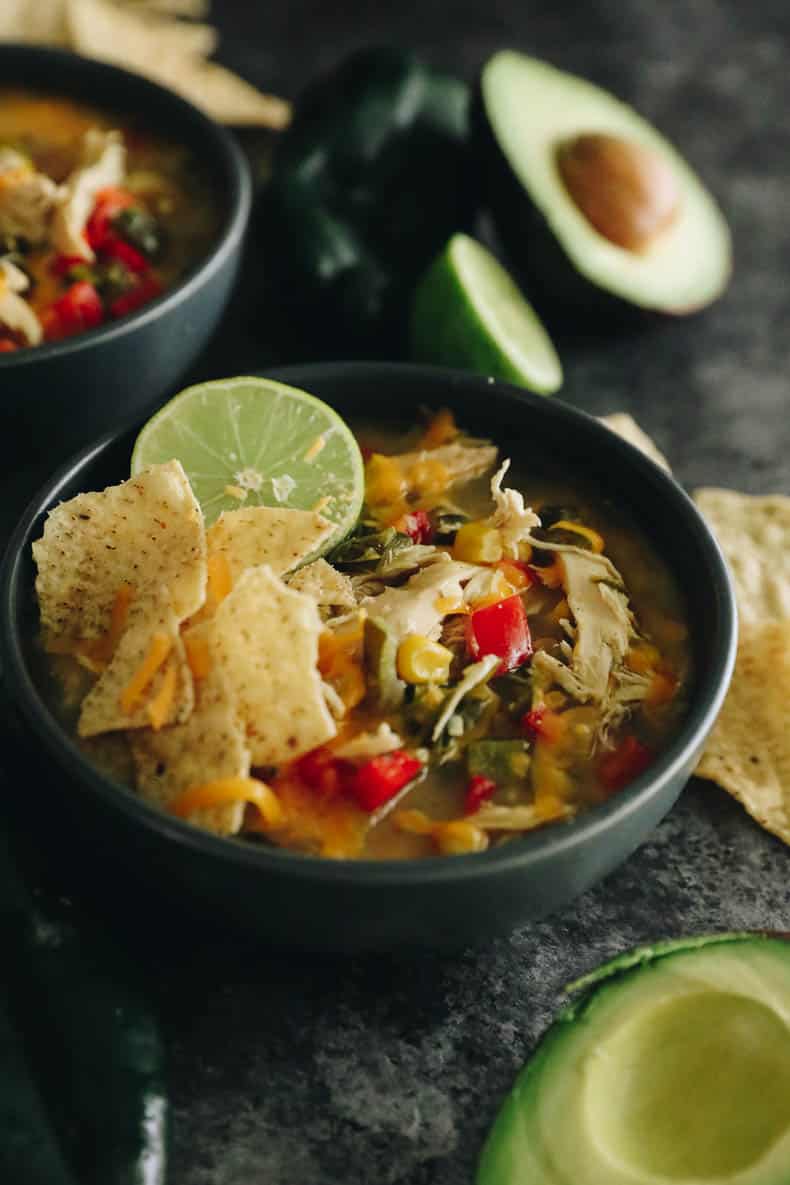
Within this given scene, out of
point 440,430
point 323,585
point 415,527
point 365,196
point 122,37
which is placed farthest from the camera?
point 122,37

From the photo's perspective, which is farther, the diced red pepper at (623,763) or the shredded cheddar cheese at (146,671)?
the diced red pepper at (623,763)

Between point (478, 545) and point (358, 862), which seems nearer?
point (358, 862)

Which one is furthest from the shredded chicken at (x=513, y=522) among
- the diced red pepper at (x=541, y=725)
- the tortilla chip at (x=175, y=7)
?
the tortilla chip at (x=175, y=7)

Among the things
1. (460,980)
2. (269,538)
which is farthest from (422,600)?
(460,980)

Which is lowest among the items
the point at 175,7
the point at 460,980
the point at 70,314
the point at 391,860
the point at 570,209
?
the point at 460,980

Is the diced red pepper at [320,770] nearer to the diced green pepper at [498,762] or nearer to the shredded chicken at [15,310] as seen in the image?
the diced green pepper at [498,762]

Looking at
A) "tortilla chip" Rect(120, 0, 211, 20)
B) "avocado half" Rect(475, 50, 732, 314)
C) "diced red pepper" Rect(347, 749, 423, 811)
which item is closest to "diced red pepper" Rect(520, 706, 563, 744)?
"diced red pepper" Rect(347, 749, 423, 811)

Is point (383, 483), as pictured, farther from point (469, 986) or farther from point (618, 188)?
point (618, 188)

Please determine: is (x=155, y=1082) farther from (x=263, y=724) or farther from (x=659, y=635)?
(x=659, y=635)
